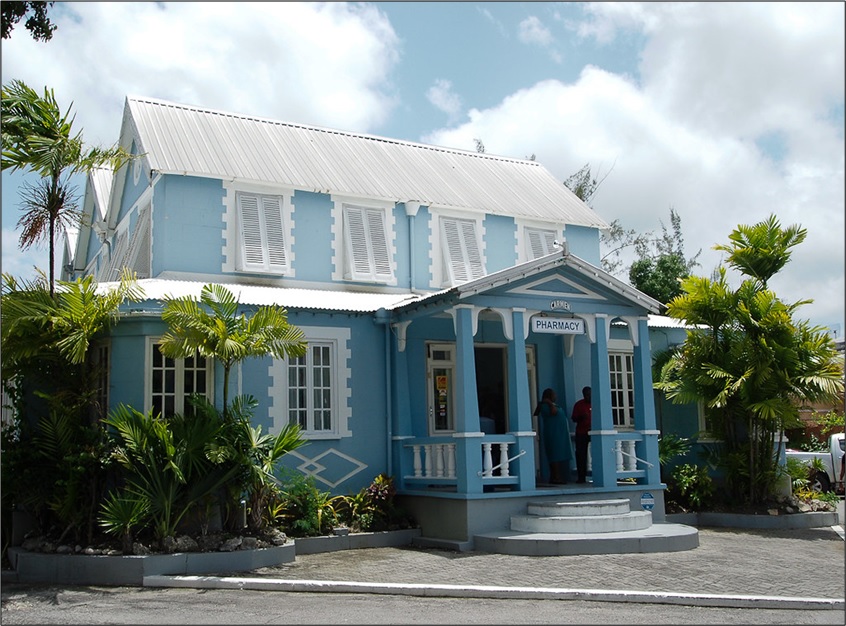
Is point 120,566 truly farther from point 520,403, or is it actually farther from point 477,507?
point 520,403

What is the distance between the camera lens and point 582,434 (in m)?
15.5

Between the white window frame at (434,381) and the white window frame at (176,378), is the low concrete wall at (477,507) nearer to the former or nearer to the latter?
the white window frame at (434,381)

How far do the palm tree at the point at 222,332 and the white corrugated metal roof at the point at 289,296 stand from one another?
1273mm

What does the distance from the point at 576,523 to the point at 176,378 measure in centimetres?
610

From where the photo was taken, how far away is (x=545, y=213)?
19.2 meters

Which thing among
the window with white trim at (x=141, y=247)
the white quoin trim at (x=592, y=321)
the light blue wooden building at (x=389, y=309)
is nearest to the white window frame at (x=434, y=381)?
the light blue wooden building at (x=389, y=309)

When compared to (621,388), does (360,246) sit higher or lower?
higher

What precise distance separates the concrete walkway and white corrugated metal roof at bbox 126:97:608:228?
7.17 meters

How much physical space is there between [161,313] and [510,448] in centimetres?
575

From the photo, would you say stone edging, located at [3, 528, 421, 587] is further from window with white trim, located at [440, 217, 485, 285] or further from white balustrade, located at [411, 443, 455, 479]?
window with white trim, located at [440, 217, 485, 285]

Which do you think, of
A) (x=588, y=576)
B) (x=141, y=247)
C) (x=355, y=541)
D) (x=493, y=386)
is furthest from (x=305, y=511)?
(x=141, y=247)

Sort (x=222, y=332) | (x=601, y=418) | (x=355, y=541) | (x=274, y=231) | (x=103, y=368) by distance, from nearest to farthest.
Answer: (x=222, y=332), (x=103, y=368), (x=355, y=541), (x=601, y=418), (x=274, y=231)

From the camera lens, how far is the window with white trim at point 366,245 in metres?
16.8

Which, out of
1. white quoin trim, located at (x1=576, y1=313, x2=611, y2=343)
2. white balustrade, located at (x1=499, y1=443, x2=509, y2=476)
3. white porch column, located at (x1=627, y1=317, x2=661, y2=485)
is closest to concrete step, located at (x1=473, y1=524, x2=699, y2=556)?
white balustrade, located at (x1=499, y1=443, x2=509, y2=476)
